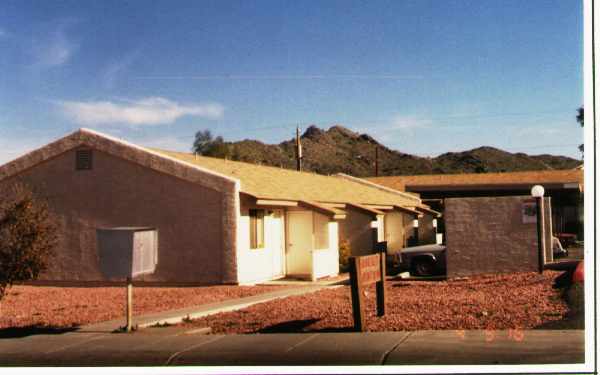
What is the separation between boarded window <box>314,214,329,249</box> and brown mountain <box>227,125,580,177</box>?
256ft

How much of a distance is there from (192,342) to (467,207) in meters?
9.63

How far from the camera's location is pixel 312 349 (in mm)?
9406

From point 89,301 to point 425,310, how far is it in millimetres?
8458

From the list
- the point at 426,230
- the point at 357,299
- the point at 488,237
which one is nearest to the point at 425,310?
the point at 357,299

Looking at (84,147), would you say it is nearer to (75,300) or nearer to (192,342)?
(75,300)

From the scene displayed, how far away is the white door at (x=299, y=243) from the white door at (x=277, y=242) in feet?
0.96

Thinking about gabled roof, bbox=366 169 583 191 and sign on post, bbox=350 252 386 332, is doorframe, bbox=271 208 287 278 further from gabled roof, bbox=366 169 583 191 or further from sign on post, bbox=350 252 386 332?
gabled roof, bbox=366 169 583 191

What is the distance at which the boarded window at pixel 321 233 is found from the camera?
885 inches

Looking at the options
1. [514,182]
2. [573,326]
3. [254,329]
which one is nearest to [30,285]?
[254,329]

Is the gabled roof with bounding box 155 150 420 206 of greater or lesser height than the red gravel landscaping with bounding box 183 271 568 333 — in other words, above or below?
above

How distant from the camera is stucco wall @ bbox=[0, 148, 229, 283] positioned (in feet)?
63.7

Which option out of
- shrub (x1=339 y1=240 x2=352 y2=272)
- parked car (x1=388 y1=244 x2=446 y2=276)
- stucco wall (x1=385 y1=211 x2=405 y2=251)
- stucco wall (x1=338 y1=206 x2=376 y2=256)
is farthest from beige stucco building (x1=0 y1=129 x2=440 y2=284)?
stucco wall (x1=385 y1=211 x2=405 y2=251)

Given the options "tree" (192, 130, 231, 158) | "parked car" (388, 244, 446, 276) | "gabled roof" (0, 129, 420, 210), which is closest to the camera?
"gabled roof" (0, 129, 420, 210)

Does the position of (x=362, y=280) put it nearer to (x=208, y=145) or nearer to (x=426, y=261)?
(x=426, y=261)
